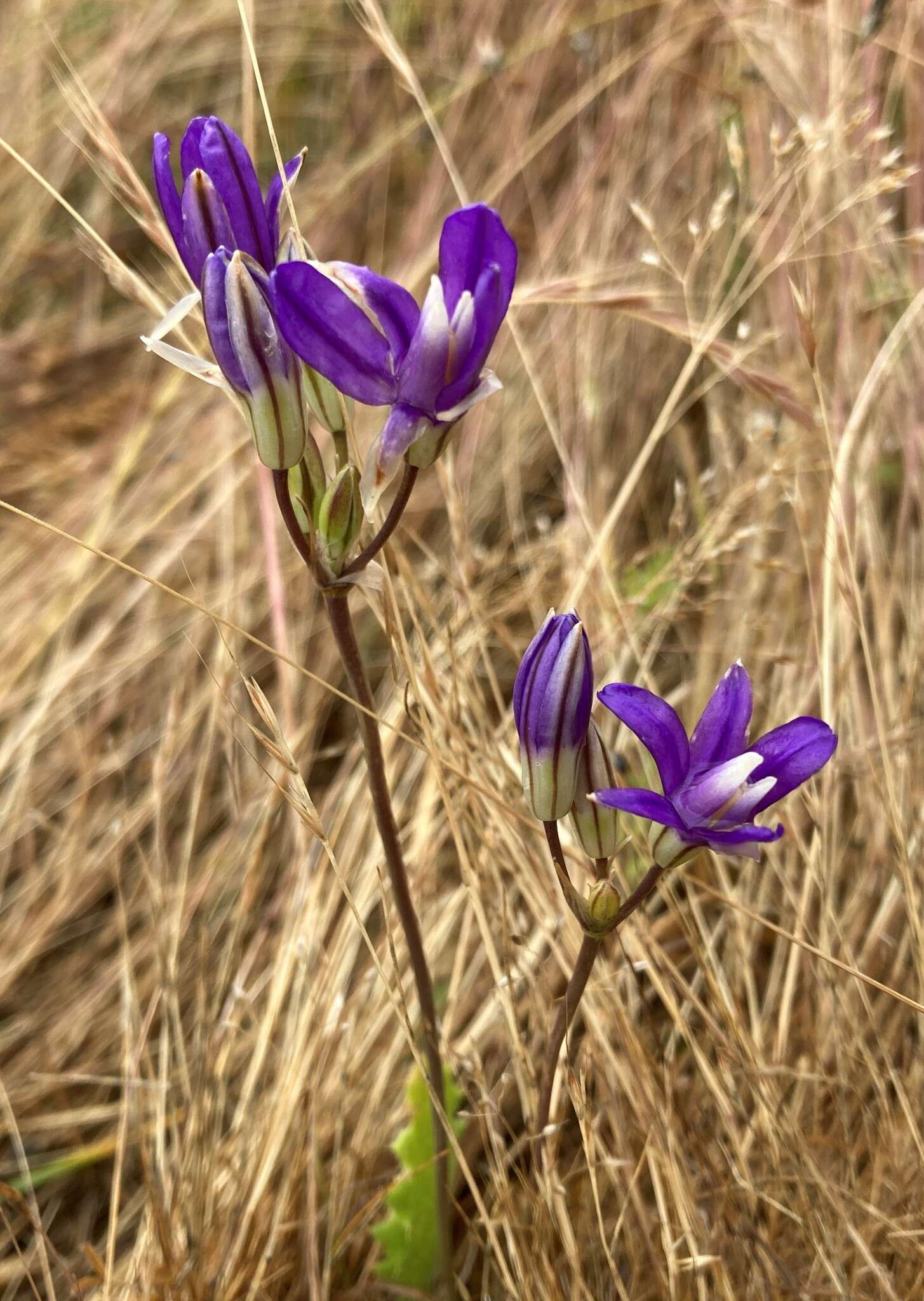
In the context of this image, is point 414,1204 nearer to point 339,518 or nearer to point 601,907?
point 601,907

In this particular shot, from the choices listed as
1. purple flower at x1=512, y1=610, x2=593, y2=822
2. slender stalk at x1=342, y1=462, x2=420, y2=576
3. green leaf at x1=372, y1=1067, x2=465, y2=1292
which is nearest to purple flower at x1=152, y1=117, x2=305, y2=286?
slender stalk at x1=342, y1=462, x2=420, y2=576

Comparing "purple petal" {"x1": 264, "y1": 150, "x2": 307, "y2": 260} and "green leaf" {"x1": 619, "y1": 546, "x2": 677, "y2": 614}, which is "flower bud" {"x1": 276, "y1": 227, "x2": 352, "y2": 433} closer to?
"purple petal" {"x1": 264, "y1": 150, "x2": 307, "y2": 260}

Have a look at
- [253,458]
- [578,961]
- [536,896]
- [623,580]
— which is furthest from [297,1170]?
[253,458]

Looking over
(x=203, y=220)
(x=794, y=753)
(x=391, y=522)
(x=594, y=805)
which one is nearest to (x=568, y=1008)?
(x=594, y=805)

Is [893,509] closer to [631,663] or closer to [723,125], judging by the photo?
[631,663]

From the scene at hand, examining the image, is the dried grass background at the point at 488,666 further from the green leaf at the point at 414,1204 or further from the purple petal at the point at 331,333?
the purple petal at the point at 331,333

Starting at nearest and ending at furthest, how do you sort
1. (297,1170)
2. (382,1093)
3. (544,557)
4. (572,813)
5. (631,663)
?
(572,813), (297,1170), (382,1093), (631,663), (544,557)
